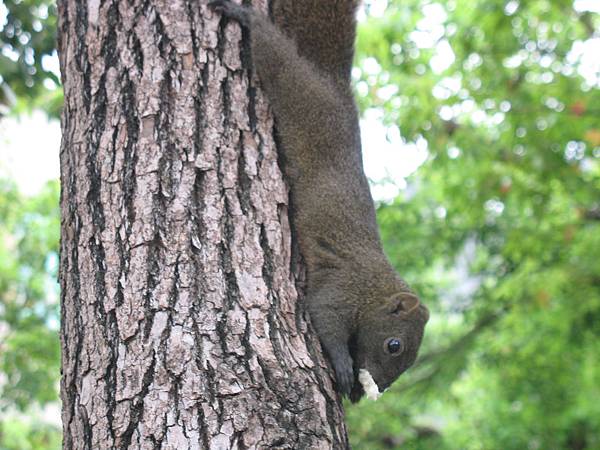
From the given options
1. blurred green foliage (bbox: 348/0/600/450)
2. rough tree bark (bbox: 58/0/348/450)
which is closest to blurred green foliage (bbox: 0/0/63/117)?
rough tree bark (bbox: 58/0/348/450)

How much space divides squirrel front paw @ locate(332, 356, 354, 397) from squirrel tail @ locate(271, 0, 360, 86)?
1158mm

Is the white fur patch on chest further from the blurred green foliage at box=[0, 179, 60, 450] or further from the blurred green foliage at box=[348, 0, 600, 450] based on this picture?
the blurred green foliage at box=[0, 179, 60, 450]

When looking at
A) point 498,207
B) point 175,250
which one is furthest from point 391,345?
point 498,207

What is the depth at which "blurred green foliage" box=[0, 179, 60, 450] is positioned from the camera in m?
5.34

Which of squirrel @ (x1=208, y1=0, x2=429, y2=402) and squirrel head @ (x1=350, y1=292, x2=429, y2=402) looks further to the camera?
squirrel head @ (x1=350, y1=292, x2=429, y2=402)

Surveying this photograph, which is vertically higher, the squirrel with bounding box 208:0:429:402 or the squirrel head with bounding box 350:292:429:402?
the squirrel with bounding box 208:0:429:402

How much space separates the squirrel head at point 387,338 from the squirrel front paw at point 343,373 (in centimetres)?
47

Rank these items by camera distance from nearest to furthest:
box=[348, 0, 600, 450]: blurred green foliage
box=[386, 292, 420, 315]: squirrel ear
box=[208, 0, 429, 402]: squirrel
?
1. box=[208, 0, 429, 402]: squirrel
2. box=[386, 292, 420, 315]: squirrel ear
3. box=[348, 0, 600, 450]: blurred green foliage

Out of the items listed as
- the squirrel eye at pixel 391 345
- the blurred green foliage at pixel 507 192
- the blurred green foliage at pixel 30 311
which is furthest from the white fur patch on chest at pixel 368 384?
the blurred green foliage at pixel 30 311

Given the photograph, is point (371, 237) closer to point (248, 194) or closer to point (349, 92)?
point (349, 92)

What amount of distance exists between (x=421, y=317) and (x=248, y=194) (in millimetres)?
1167

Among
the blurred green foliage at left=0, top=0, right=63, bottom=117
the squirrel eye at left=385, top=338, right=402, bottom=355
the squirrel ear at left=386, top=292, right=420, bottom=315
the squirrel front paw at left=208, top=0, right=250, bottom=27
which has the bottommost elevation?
the squirrel eye at left=385, top=338, right=402, bottom=355

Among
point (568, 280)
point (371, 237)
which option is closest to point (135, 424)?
point (371, 237)

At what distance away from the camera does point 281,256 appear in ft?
6.59
